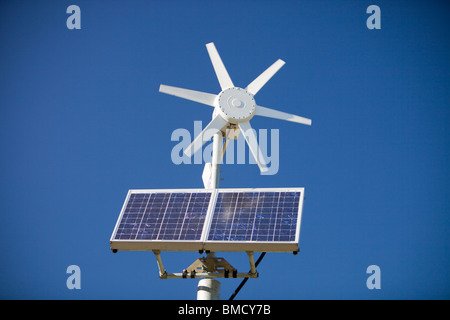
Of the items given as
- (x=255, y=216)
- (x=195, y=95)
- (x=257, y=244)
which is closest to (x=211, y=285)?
(x=257, y=244)

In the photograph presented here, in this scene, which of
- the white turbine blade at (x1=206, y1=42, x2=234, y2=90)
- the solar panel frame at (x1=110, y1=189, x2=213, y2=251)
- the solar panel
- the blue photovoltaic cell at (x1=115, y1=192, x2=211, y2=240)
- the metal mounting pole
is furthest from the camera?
the white turbine blade at (x1=206, y1=42, x2=234, y2=90)

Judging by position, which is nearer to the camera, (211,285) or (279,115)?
(211,285)

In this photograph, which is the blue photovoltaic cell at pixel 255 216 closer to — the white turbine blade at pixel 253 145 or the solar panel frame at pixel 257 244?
the solar panel frame at pixel 257 244

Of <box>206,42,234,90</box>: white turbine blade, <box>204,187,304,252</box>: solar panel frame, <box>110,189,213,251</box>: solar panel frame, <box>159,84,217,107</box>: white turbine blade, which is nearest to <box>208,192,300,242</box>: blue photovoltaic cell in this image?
<box>204,187,304,252</box>: solar panel frame

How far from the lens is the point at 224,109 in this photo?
2952 cm

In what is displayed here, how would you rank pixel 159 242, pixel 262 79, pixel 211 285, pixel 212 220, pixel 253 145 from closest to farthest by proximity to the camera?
pixel 159 242, pixel 212 220, pixel 211 285, pixel 253 145, pixel 262 79

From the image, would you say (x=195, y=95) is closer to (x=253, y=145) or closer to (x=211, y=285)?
(x=253, y=145)

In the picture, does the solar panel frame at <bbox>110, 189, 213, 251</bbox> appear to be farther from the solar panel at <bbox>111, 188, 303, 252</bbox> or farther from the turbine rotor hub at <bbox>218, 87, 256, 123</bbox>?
the turbine rotor hub at <bbox>218, 87, 256, 123</bbox>

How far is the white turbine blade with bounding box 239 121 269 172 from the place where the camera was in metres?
28.6

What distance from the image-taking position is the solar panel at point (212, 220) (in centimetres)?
2505

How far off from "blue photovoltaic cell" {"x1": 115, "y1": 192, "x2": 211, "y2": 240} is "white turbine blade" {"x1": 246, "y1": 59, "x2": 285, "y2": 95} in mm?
6017

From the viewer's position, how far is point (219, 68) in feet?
103

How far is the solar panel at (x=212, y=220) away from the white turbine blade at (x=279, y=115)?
4201 millimetres

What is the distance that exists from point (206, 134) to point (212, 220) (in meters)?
4.52
